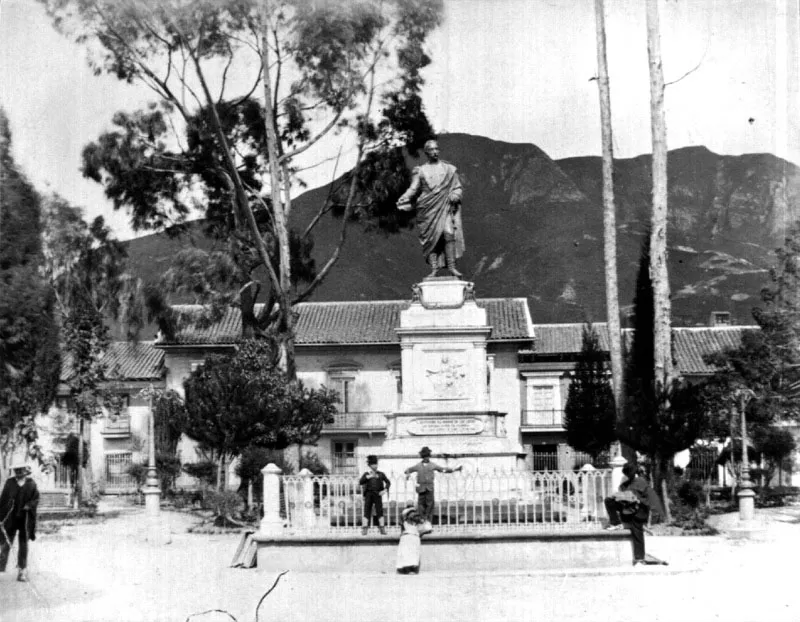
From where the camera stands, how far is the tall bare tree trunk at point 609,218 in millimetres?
20828

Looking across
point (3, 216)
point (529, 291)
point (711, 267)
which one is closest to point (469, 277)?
point (529, 291)

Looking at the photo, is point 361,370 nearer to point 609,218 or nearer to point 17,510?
point 609,218

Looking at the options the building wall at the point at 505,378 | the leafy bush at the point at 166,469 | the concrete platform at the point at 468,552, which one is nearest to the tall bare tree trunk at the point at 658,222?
the concrete platform at the point at 468,552

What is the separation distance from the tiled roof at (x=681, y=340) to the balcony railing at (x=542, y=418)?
2192 mm

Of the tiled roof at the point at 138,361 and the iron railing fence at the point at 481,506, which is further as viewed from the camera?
the tiled roof at the point at 138,361

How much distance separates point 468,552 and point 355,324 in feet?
92.9

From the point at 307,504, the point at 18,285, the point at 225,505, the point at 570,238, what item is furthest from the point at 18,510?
the point at 570,238

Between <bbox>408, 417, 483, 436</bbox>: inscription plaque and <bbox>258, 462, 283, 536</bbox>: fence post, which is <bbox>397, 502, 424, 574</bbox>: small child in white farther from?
<bbox>408, 417, 483, 436</bbox>: inscription plaque

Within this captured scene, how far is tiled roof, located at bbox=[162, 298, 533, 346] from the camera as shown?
38.9m

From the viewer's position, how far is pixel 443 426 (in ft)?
48.4

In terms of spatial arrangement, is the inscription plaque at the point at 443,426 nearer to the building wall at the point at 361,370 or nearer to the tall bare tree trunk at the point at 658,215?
the tall bare tree trunk at the point at 658,215

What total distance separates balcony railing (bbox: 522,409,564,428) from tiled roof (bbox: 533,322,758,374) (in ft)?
7.19

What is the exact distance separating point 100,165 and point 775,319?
634 inches

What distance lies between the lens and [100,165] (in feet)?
85.7
